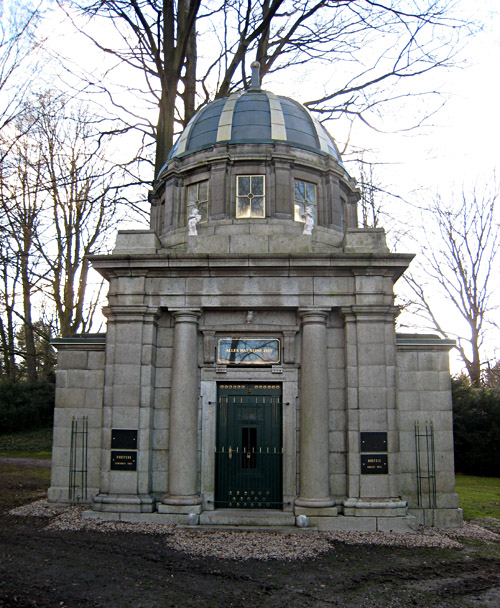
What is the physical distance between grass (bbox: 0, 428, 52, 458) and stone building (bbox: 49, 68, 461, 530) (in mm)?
13731

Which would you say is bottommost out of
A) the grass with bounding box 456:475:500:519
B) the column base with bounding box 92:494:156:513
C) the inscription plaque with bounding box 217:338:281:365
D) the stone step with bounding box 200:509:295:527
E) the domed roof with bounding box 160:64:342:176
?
the grass with bounding box 456:475:500:519

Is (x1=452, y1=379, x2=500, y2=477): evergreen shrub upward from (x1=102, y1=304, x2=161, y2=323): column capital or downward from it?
downward

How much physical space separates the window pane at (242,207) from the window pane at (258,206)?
15 centimetres

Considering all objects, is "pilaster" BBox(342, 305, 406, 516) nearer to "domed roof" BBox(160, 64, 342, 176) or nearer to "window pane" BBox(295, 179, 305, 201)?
"window pane" BBox(295, 179, 305, 201)

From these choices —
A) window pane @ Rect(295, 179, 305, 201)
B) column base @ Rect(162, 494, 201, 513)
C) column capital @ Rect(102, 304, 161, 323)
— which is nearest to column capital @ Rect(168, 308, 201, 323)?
column capital @ Rect(102, 304, 161, 323)

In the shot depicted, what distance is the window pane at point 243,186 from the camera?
45.3 ft

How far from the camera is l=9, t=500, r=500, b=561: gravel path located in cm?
884

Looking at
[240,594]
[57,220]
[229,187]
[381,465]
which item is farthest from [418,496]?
[57,220]

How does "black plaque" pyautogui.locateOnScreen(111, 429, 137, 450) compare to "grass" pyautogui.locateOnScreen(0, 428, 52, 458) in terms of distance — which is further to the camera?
"grass" pyautogui.locateOnScreen(0, 428, 52, 458)

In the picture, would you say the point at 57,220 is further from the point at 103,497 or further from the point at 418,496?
the point at 418,496

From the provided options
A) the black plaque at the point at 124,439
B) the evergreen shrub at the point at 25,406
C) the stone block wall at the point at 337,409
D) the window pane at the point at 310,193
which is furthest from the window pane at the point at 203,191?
the evergreen shrub at the point at 25,406

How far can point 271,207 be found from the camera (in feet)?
44.5

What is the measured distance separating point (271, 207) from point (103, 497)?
25.2 feet

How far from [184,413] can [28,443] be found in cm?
1731
